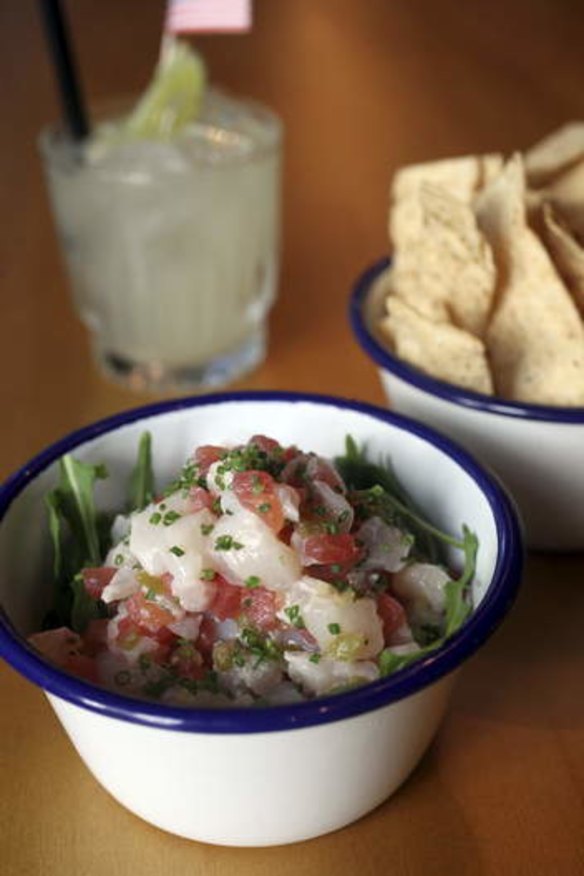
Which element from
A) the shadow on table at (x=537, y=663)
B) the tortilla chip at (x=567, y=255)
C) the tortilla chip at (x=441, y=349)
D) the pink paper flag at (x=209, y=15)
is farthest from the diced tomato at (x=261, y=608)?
the pink paper flag at (x=209, y=15)

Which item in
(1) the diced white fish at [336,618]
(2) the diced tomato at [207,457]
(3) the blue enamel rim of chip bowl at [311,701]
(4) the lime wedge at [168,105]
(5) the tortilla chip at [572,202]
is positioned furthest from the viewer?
(4) the lime wedge at [168,105]

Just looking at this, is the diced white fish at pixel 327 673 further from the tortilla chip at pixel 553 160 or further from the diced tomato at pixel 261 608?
the tortilla chip at pixel 553 160

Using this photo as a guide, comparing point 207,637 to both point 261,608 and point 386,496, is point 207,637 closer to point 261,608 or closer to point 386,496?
point 261,608

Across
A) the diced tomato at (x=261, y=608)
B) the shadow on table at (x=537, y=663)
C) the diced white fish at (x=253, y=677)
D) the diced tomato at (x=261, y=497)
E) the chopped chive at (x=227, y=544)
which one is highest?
the diced tomato at (x=261, y=497)

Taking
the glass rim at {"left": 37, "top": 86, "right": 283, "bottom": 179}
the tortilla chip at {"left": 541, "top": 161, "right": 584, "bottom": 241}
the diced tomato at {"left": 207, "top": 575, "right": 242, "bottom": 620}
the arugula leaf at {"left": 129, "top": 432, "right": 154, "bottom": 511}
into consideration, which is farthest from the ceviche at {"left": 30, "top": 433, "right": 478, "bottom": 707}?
the glass rim at {"left": 37, "top": 86, "right": 283, "bottom": 179}

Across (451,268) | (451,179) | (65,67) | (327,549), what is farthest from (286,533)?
(65,67)

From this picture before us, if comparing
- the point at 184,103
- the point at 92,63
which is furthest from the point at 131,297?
the point at 92,63
